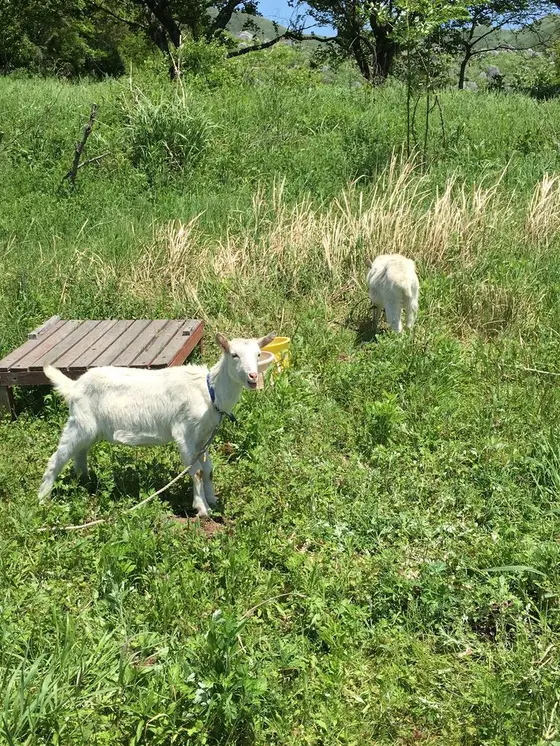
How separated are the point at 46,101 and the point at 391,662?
13.3 m

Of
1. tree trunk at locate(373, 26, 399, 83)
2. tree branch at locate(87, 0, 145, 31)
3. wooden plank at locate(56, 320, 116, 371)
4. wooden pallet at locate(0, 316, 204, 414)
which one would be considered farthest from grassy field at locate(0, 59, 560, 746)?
tree branch at locate(87, 0, 145, 31)

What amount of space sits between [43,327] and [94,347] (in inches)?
35.0

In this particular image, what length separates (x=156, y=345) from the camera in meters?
5.60

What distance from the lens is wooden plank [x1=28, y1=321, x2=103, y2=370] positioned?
528 centimetres

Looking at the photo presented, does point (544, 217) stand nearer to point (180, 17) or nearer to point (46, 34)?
point (180, 17)

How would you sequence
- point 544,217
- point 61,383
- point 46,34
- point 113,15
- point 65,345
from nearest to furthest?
point 61,383, point 65,345, point 544,217, point 46,34, point 113,15

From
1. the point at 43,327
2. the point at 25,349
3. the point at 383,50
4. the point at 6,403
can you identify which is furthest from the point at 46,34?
the point at 6,403

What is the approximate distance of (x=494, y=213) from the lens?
26.1 feet

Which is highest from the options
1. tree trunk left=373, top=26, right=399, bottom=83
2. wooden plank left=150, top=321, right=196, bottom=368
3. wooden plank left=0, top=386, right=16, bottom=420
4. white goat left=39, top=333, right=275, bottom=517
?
tree trunk left=373, top=26, right=399, bottom=83

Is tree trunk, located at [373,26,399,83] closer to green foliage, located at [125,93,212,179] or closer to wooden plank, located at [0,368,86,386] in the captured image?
green foliage, located at [125,93,212,179]

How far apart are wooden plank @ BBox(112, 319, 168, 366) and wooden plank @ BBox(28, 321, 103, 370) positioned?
0.51m

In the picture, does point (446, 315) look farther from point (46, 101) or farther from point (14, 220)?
point (46, 101)

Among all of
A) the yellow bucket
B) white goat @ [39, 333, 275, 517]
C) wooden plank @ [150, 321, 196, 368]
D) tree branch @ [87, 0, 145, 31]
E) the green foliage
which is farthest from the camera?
tree branch @ [87, 0, 145, 31]

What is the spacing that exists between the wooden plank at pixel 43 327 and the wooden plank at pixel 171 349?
131cm
